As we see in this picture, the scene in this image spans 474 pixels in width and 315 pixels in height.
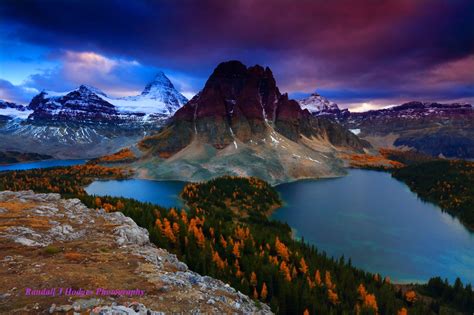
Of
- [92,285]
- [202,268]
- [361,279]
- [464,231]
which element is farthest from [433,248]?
[92,285]

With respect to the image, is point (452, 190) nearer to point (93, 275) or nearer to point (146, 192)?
point (146, 192)

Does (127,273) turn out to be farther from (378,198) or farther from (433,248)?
(378,198)

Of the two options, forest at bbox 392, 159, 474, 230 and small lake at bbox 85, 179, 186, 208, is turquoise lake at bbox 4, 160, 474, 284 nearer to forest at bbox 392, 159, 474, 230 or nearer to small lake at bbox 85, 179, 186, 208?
small lake at bbox 85, 179, 186, 208

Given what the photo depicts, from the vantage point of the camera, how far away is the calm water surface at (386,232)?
7788cm

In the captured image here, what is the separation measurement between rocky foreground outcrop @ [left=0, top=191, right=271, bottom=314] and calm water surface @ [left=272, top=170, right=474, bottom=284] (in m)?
55.9

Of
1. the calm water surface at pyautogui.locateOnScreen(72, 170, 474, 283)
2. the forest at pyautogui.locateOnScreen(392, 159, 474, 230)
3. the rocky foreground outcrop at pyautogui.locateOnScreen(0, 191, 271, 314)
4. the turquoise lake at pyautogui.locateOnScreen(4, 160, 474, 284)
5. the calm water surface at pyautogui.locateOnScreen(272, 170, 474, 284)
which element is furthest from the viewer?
the forest at pyautogui.locateOnScreen(392, 159, 474, 230)

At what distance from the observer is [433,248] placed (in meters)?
90.3

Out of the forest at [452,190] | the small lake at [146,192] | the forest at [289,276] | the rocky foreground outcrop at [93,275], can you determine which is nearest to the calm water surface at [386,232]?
the forest at [452,190]

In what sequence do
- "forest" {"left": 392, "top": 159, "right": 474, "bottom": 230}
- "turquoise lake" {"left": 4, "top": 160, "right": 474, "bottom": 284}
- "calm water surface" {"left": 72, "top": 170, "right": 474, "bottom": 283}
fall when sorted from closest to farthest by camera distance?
"turquoise lake" {"left": 4, "top": 160, "right": 474, "bottom": 284}, "calm water surface" {"left": 72, "top": 170, "right": 474, "bottom": 283}, "forest" {"left": 392, "top": 159, "right": 474, "bottom": 230}

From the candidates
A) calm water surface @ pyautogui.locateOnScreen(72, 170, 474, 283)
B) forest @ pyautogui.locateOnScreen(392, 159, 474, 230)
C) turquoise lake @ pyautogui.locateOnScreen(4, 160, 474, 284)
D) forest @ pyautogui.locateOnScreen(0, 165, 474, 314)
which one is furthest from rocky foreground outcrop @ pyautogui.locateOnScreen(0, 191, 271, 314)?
forest @ pyautogui.locateOnScreen(392, 159, 474, 230)

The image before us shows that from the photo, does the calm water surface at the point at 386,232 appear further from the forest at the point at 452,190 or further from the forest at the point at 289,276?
the forest at the point at 289,276

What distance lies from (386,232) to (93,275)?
96.5 meters

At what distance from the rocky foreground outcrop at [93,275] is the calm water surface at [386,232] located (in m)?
55.9

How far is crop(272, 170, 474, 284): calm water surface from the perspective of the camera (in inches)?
3066
